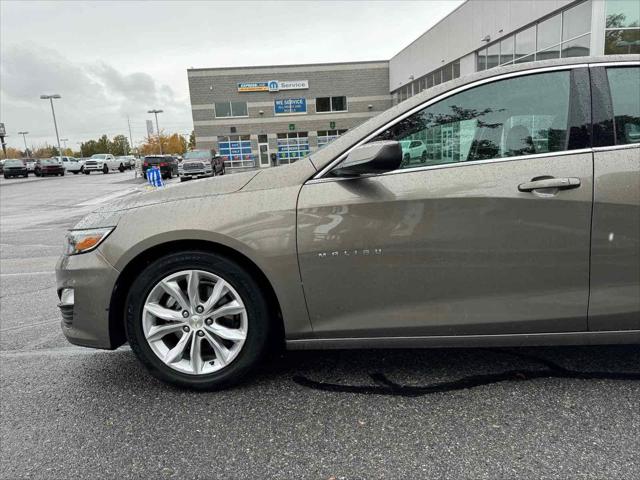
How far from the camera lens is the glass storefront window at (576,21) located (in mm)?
14812

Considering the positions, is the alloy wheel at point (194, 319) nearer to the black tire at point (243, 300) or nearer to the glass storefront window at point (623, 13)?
the black tire at point (243, 300)

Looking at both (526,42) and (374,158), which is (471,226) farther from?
(526,42)

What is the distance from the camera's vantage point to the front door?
7.48ft

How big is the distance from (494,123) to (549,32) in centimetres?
1808

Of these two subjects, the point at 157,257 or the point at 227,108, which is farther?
the point at 227,108

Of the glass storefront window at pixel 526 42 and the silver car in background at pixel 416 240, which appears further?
the glass storefront window at pixel 526 42

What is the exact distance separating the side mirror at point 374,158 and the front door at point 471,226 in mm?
90

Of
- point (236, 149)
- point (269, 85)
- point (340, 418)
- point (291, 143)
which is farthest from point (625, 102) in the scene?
point (236, 149)

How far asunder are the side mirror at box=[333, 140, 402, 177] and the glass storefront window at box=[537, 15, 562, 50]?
17810 millimetres

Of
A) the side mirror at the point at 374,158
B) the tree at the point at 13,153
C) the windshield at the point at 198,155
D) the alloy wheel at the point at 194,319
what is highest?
the tree at the point at 13,153

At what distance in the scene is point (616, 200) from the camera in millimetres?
2232

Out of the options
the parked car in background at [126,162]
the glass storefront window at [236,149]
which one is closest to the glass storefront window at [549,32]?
the glass storefront window at [236,149]

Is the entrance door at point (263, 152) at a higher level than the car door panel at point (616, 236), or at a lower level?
higher

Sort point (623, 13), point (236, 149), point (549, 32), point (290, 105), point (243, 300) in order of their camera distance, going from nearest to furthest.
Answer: point (243, 300) < point (623, 13) < point (549, 32) < point (290, 105) < point (236, 149)
